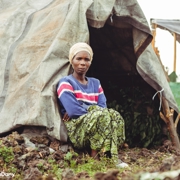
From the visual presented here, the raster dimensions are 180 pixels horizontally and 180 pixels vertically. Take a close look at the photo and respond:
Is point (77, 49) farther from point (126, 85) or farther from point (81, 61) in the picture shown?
point (126, 85)

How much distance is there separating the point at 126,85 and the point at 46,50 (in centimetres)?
221

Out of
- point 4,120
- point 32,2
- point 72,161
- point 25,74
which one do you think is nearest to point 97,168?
point 72,161

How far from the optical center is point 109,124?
4098 millimetres

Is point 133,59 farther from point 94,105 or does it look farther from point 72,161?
point 72,161

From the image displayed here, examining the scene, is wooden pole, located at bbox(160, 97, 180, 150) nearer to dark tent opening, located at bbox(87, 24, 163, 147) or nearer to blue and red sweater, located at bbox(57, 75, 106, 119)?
dark tent opening, located at bbox(87, 24, 163, 147)

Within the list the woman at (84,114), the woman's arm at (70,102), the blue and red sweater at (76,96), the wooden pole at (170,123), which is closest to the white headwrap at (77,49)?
the woman at (84,114)

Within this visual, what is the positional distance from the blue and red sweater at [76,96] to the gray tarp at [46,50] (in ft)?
0.49

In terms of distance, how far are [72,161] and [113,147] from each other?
47cm

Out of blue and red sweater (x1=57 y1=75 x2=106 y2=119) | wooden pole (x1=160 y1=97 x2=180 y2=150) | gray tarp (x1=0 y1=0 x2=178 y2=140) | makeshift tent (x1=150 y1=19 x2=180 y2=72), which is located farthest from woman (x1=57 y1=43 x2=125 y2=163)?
makeshift tent (x1=150 y1=19 x2=180 y2=72)

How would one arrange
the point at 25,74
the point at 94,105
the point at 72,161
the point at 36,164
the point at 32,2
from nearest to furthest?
the point at 36,164
the point at 72,161
the point at 94,105
the point at 25,74
the point at 32,2

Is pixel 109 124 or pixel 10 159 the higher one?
pixel 109 124

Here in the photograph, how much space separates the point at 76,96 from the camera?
14.1ft

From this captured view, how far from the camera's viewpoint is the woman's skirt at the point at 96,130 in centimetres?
404

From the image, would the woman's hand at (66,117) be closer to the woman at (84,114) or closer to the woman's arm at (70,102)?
the woman at (84,114)
